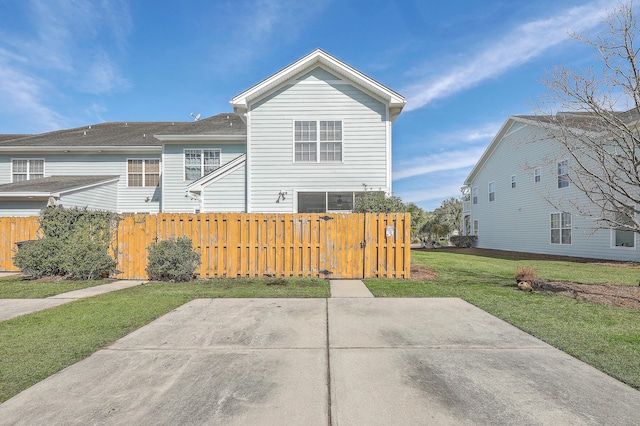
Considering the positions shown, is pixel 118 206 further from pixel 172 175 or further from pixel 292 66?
pixel 292 66

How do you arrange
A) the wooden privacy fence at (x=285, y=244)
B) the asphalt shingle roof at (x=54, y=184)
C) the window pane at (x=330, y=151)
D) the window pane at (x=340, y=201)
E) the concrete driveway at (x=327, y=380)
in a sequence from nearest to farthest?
the concrete driveway at (x=327, y=380), the wooden privacy fence at (x=285, y=244), the window pane at (x=330, y=151), the window pane at (x=340, y=201), the asphalt shingle roof at (x=54, y=184)

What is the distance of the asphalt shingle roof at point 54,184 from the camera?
1316 centimetres

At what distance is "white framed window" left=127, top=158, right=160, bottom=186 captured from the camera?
16.6 metres

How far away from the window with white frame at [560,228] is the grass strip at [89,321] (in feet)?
53.1

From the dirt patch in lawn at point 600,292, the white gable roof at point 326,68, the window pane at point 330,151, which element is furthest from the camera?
the window pane at point 330,151

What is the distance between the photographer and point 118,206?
640 inches

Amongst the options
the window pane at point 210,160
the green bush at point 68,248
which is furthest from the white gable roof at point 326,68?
the green bush at point 68,248

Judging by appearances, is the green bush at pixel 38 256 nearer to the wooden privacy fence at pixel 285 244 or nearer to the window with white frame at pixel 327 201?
the wooden privacy fence at pixel 285 244

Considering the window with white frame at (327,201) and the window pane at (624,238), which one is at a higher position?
the window with white frame at (327,201)

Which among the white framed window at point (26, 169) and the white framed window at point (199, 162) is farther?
the white framed window at point (26, 169)

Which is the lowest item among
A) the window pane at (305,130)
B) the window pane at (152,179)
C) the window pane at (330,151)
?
the window pane at (152,179)

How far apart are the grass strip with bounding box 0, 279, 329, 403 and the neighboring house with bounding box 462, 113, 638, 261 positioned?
13.4 metres

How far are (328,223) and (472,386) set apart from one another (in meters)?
5.94

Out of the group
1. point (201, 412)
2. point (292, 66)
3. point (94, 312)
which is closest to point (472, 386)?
point (201, 412)
